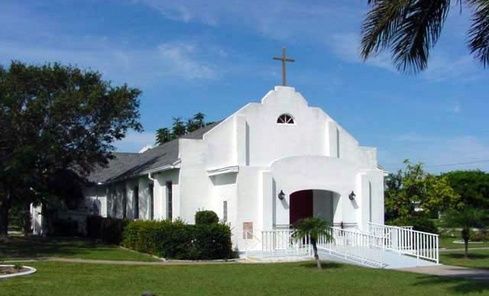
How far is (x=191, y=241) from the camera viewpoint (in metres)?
23.9

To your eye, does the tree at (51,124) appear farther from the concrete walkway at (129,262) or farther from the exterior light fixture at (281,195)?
the exterior light fixture at (281,195)

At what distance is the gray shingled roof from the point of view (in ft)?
99.1

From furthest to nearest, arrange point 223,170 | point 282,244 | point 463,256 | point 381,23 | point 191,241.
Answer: point 463,256, point 223,170, point 282,244, point 191,241, point 381,23

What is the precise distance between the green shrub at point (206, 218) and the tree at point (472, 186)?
55.9 metres

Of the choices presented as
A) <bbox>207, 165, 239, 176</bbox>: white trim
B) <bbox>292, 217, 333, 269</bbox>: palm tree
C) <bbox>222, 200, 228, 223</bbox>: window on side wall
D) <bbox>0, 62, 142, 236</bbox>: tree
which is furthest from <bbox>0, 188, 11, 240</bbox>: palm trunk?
<bbox>292, 217, 333, 269</bbox>: palm tree

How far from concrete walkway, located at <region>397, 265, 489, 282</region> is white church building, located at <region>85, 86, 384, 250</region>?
556 cm

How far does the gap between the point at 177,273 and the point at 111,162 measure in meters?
27.5

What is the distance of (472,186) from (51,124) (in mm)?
58349

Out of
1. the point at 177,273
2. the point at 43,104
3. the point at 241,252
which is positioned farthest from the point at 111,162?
the point at 177,273

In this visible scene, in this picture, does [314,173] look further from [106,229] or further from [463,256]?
[106,229]

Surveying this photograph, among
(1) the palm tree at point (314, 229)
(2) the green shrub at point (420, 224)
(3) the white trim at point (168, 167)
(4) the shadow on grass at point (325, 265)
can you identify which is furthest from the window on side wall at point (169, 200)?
→ (2) the green shrub at point (420, 224)

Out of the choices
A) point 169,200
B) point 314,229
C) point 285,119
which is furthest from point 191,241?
point 285,119

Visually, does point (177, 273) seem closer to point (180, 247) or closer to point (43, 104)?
point (180, 247)

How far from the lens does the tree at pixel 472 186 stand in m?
76.5
